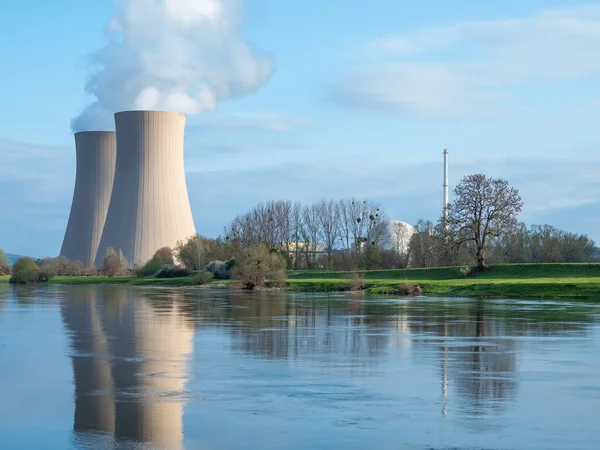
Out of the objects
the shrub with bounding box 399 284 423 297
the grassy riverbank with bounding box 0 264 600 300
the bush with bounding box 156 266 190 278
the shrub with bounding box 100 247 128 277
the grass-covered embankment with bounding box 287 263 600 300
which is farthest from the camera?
the bush with bounding box 156 266 190 278

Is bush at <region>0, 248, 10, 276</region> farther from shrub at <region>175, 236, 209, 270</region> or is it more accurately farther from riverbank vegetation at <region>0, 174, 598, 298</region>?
shrub at <region>175, 236, 209, 270</region>

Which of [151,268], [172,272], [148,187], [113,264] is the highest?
[148,187]

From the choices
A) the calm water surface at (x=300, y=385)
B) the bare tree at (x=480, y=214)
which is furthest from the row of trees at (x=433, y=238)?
the calm water surface at (x=300, y=385)

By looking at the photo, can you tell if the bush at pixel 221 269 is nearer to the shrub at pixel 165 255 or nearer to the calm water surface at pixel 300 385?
the shrub at pixel 165 255

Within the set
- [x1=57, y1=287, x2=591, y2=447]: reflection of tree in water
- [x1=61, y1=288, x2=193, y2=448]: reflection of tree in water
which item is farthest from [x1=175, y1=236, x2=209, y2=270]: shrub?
[x1=61, y1=288, x2=193, y2=448]: reflection of tree in water

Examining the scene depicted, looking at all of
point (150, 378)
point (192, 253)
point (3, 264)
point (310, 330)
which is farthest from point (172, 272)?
point (150, 378)

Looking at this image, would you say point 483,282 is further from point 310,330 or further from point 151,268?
point 151,268
